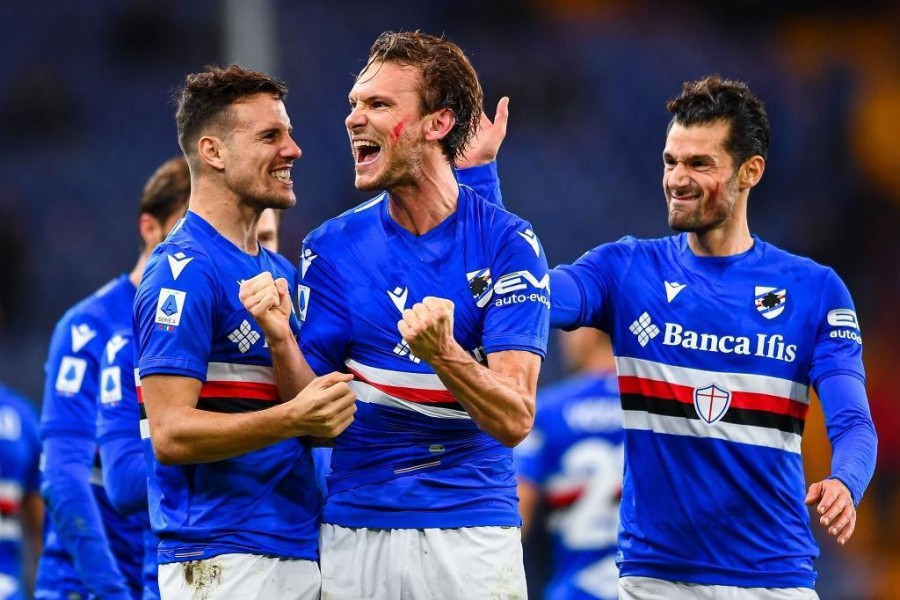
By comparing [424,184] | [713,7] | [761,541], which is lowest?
[761,541]

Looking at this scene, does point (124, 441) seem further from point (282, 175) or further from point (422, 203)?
point (422, 203)

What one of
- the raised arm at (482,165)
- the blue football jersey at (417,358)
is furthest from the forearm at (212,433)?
the raised arm at (482,165)

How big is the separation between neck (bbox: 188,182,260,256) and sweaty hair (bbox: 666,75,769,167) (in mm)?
1784

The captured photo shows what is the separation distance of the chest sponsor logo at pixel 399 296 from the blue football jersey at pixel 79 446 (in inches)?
72.9

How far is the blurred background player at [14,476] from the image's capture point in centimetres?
682

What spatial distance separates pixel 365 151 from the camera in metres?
4.59

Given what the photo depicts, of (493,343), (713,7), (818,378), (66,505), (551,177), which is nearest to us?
(493,343)

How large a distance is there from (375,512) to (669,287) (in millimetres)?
1538

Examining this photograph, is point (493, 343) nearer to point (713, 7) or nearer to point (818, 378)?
point (818, 378)

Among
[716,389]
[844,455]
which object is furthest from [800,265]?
[844,455]

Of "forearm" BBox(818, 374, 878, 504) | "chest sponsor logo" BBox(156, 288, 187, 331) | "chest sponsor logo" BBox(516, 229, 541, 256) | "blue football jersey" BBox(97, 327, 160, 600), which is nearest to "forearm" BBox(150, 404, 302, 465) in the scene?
"chest sponsor logo" BBox(156, 288, 187, 331)

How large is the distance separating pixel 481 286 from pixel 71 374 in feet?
7.65

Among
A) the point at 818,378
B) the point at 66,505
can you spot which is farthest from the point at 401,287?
the point at 66,505

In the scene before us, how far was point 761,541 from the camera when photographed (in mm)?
5031
